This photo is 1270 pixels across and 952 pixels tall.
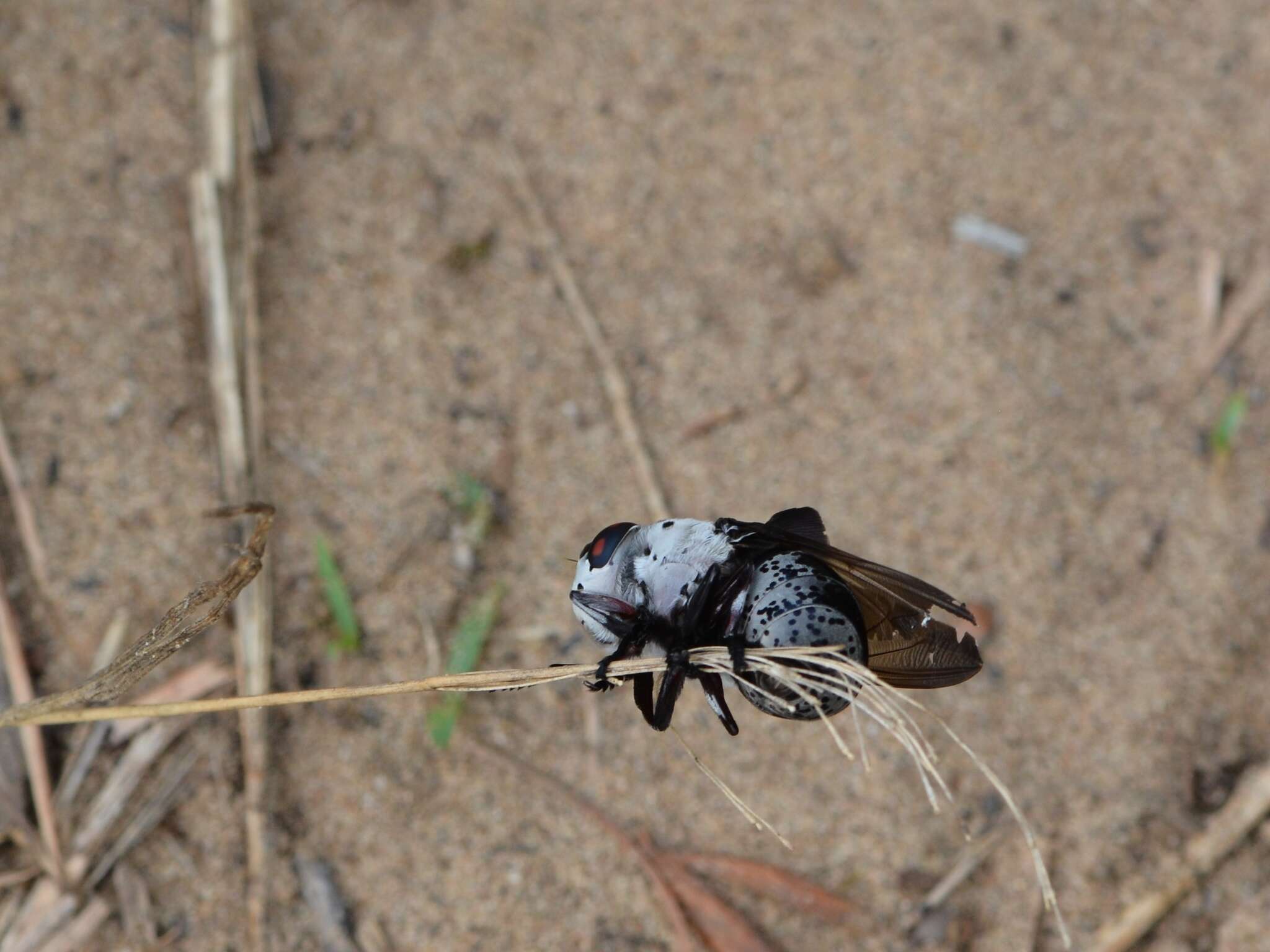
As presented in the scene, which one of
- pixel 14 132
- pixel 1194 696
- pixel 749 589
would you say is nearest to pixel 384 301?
pixel 14 132

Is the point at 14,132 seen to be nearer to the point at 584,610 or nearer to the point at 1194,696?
the point at 584,610

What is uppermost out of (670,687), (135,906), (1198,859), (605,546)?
(605,546)

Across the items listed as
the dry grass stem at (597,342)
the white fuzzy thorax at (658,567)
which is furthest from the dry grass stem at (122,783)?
the dry grass stem at (597,342)

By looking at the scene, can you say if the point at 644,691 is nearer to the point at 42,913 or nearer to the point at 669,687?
the point at 669,687

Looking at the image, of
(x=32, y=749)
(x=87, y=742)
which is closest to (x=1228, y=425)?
(x=87, y=742)

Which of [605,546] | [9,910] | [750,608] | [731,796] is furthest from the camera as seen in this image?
[9,910]

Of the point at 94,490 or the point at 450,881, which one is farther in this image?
the point at 94,490

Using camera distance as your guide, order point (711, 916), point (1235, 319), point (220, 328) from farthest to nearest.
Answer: point (1235, 319)
point (220, 328)
point (711, 916)
